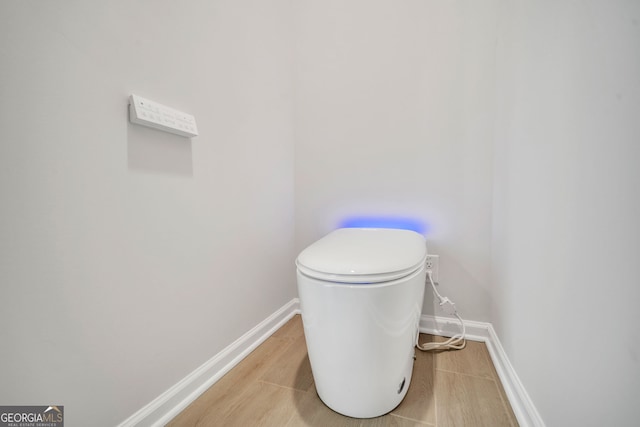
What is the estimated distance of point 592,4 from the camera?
0.49 m

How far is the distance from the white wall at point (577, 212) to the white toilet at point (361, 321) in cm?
29

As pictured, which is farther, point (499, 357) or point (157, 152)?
point (499, 357)

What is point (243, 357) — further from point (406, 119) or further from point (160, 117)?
point (406, 119)

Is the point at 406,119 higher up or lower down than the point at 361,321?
higher up

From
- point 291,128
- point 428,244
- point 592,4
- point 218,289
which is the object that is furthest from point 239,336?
point 592,4

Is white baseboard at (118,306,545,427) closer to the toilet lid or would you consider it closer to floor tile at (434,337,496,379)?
floor tile at (434,337,496,379)

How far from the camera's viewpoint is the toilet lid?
26.5 inches

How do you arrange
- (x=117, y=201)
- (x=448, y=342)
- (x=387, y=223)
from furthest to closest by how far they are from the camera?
(x=387, y=223)
(x=448, y=342)
(x=117, y=201)

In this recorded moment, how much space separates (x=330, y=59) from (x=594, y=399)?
1.40 meters

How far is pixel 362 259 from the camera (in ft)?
2.36

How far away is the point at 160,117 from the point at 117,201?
23 centimetres

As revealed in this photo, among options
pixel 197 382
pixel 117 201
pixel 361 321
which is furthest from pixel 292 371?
pixel 117 201

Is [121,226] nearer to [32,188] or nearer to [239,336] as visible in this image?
[32,188]

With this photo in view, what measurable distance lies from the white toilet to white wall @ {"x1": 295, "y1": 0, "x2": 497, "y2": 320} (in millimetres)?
481
